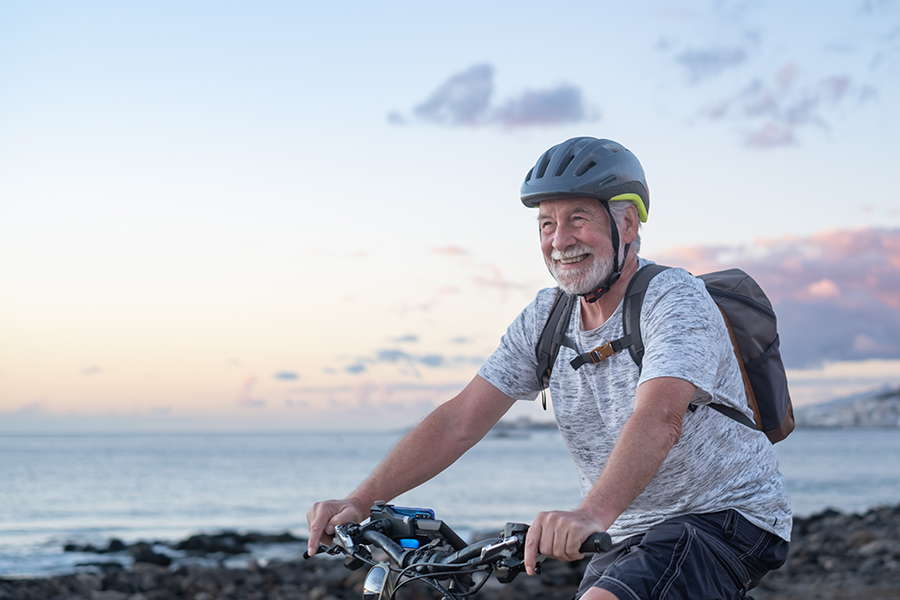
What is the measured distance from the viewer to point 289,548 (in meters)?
23.3

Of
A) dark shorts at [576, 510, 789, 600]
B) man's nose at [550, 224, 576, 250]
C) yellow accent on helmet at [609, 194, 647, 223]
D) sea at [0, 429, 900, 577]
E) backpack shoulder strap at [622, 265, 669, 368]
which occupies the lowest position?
sea at [0, 429, 900, 577]

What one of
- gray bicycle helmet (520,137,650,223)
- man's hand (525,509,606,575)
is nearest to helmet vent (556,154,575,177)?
gray bicycle helmet (520,137,650,223)

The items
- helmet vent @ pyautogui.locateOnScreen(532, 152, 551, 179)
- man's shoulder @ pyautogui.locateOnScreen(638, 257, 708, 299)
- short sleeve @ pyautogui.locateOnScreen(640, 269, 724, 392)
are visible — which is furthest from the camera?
helmet vent @ pyautogui.locateOnScreen(532, 152, 551, 179)

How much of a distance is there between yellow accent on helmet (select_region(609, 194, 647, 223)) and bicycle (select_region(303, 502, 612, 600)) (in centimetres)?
157

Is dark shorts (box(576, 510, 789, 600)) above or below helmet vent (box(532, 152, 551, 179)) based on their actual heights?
below

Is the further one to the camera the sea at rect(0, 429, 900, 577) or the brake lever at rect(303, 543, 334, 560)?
the sea at rect(0, 429, 900, 577)

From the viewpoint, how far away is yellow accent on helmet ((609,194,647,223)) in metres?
3.56

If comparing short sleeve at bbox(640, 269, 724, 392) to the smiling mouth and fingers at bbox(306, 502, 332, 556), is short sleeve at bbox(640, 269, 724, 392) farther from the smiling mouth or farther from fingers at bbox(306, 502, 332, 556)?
fingers at bbox(306, 502, 332, 556)

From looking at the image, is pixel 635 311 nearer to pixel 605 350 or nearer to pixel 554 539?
pixel 605 350

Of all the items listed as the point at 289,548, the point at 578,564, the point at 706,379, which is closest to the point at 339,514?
the point at 706,379

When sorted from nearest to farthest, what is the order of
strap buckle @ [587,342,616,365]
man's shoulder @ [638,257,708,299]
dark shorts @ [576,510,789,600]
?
dark shorts @ [576,510,789,600] → man's shoulder @ [638,257,708,299] → strap buckle @ [587,342,616,365]

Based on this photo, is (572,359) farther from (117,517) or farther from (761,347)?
(117,517)

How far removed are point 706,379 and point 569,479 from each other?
2012 inches

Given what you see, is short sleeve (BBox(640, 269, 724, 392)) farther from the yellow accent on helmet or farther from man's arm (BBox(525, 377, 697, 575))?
the yellow accent on helmet
